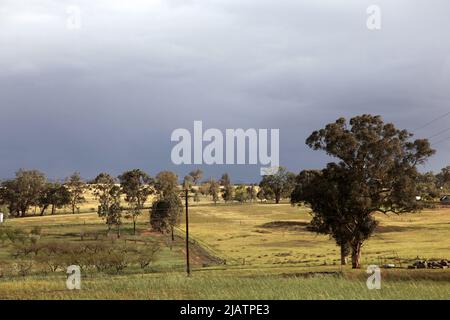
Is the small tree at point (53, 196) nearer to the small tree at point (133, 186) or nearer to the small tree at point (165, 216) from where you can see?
the small tree at point (133, 186)

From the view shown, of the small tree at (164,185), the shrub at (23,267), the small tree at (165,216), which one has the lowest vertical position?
the shrub at (23,267)

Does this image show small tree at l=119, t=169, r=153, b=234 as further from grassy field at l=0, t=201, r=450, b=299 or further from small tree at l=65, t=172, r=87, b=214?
small tree at l=65, t=172, r=87, b=214

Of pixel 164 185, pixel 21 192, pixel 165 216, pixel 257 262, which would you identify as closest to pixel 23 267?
pixel 257 262

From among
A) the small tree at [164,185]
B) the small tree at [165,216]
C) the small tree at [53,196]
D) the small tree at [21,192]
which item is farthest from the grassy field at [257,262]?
the small tree at [21,192]

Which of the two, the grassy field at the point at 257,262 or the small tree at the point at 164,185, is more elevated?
the small tree at the point at 164,185

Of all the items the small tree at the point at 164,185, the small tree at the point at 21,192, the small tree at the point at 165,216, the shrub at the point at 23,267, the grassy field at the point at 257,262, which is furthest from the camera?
the small tree at the point at 21,192

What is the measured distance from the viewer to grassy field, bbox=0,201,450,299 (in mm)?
23266

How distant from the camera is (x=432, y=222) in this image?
139m

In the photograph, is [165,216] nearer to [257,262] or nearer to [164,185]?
[257,262]

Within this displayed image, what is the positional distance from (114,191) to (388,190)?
314ft

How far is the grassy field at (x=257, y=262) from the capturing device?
23266mm
